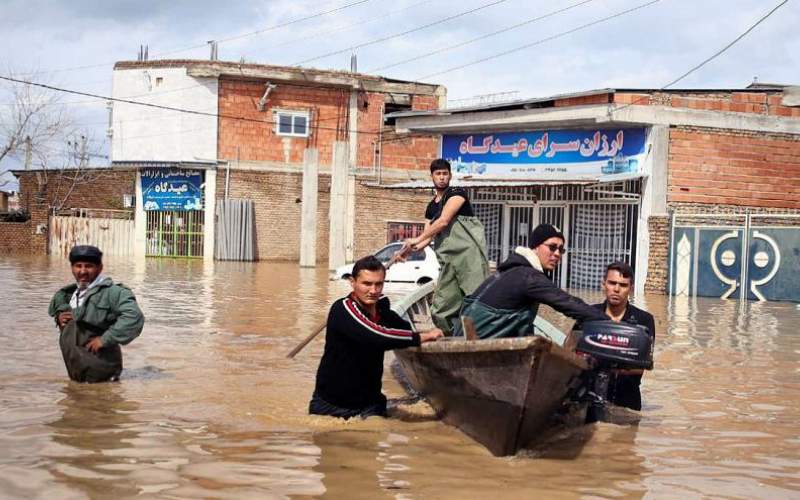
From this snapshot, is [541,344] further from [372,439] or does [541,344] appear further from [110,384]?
[110,384]

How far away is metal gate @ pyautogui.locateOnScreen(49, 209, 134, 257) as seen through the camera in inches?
1465

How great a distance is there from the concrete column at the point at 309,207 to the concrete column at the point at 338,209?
151 centimetres

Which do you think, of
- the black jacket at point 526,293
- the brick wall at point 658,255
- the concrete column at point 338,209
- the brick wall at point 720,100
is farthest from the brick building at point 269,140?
the black jacket at point 526,293

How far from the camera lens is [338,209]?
100 ft

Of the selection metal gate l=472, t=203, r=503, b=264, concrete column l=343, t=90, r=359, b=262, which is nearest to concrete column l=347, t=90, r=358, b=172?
concrete column l=343, t=90, r=359, b=262

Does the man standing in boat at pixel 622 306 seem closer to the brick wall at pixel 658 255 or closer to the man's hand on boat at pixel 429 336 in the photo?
the man's hand on boat at pixel 429 336

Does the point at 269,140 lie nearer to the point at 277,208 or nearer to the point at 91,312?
the point at 277,208

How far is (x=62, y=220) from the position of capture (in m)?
37.4

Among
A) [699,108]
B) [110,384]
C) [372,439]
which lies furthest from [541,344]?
[699,108]

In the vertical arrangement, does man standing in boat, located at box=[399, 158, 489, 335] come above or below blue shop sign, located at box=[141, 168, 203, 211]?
below

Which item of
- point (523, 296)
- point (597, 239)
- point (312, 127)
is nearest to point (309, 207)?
point (312, 127)

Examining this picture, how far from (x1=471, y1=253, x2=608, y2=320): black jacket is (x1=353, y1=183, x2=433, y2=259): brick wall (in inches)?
1210

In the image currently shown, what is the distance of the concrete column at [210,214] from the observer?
119ft

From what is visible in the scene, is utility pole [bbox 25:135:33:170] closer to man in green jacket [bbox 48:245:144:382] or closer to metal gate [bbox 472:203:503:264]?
→ metal gate [bbox 472:203:503:264]
